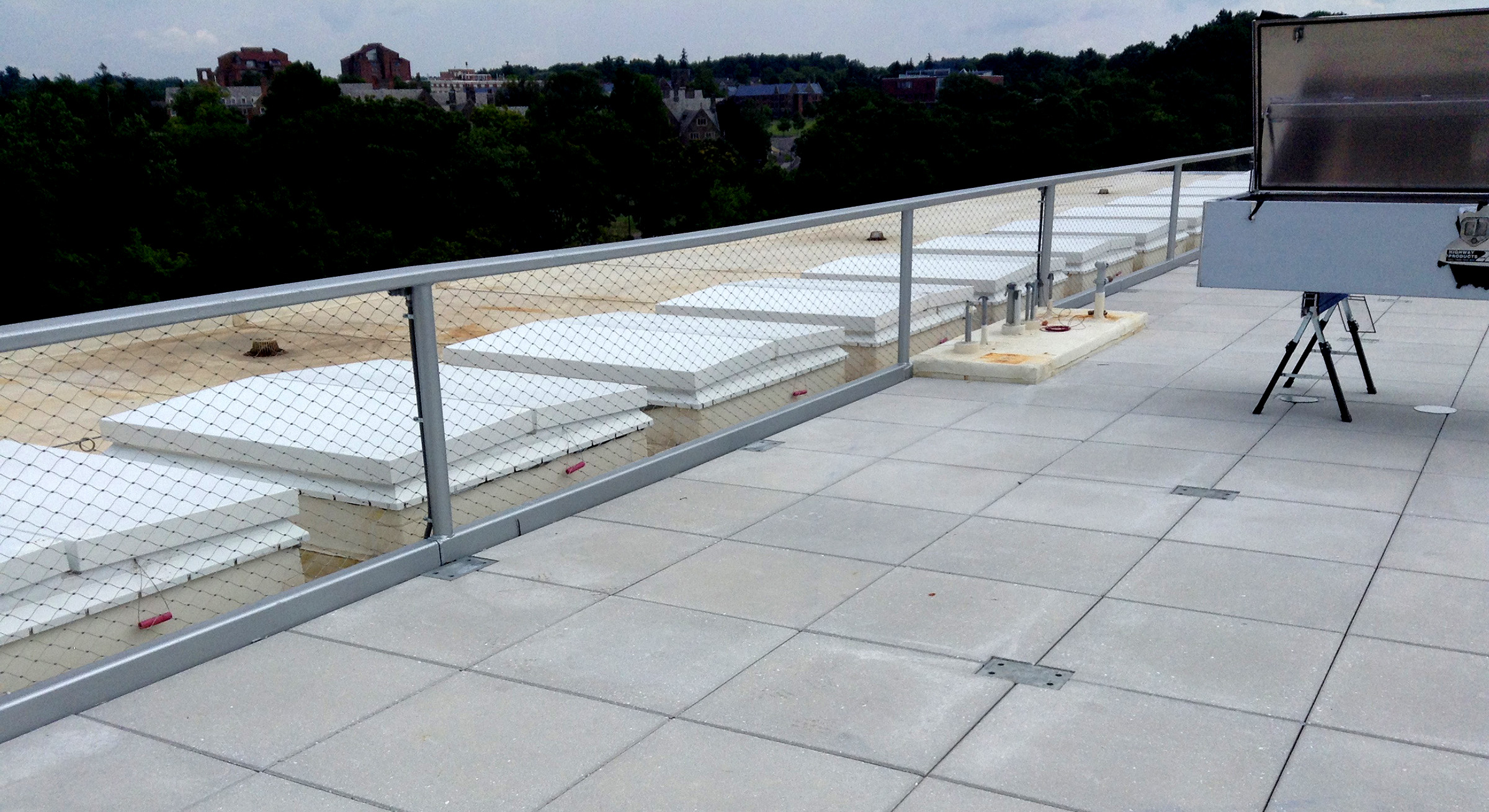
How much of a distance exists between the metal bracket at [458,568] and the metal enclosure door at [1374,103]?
5.35 meters

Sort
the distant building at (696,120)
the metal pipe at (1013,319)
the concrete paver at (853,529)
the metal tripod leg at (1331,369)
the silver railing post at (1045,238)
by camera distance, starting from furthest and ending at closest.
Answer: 1. the distant building at (696,120)
2. the silver railing post at (1045,238)
3. the metal pipe at (1013,319)
4. the metal tripod leg at (1331,369)
5. the concrete paver at (853,529)

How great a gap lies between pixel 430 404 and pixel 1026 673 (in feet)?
8.43

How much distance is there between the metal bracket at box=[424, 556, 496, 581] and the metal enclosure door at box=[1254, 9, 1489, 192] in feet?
17.6

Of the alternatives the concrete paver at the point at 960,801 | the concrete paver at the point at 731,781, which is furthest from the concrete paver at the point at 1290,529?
the concrete paver at the point at 731,781

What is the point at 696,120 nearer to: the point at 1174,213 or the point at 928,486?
the point at 1174,213

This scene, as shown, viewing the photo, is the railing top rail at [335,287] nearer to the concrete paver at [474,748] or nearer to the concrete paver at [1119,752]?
the concrete paver at [474,748]

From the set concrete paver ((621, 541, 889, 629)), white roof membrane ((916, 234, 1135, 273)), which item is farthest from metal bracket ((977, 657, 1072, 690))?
white roof membrane ((916, 234, 1135, 273))

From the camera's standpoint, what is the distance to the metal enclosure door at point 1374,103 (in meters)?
7.09

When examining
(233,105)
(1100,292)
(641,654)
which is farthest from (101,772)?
(233,105)

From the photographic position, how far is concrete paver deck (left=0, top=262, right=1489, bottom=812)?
349cm

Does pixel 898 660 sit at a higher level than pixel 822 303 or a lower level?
lower

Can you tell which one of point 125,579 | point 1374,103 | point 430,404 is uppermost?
point 1374,103

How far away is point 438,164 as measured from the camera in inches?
3413

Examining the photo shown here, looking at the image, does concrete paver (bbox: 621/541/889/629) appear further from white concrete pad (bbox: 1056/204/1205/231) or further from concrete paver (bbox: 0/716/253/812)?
white concrete pad (bbox: 1056/204/1205/231)
